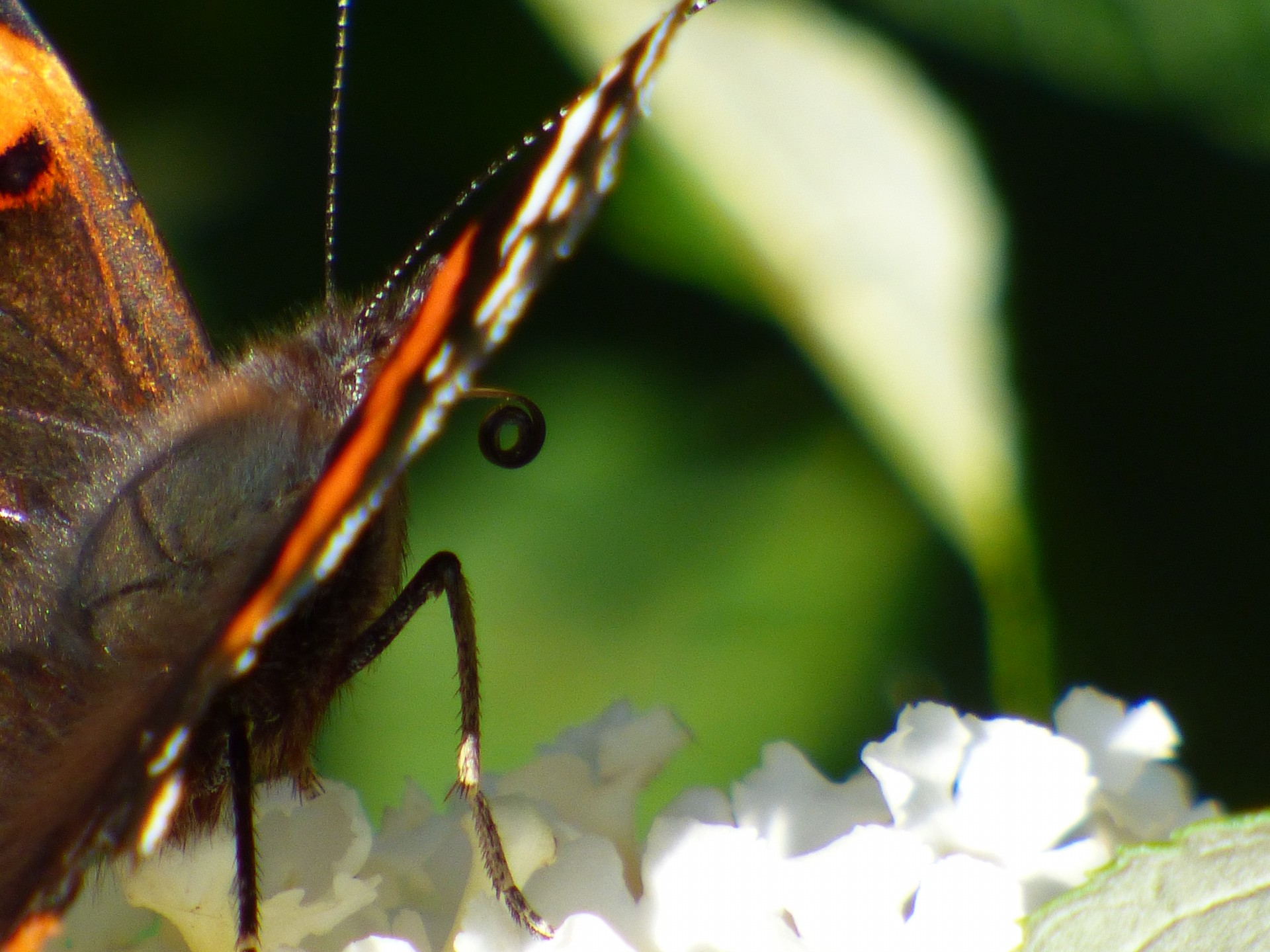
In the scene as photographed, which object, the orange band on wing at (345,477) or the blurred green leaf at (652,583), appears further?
the blurred green leaf at (652,583)

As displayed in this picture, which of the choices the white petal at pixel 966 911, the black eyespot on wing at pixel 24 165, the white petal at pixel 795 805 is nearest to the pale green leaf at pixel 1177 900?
the white petal at pixel 966 911

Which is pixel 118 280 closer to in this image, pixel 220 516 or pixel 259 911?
pixel 220 516

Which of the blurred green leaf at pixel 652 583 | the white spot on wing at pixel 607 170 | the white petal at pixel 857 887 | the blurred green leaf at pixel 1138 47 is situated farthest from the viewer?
the blurred green leaf at pixel 652 583

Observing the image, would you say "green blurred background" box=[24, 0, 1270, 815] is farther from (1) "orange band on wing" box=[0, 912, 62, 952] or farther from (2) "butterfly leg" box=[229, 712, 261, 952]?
(1) "orange band on wing" box=[0, 912, 62, 952]

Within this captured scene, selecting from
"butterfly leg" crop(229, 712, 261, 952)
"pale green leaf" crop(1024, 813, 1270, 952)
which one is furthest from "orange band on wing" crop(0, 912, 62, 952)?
"pale green leaf" crop(1024, 813, 1270, 952)

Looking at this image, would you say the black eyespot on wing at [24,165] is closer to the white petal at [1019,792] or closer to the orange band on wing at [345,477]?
the orange band on wing at [345,477]

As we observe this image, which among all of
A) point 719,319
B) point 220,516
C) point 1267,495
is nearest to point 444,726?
point 719,319

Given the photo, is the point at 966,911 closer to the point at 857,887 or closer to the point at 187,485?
the point at 857,887
